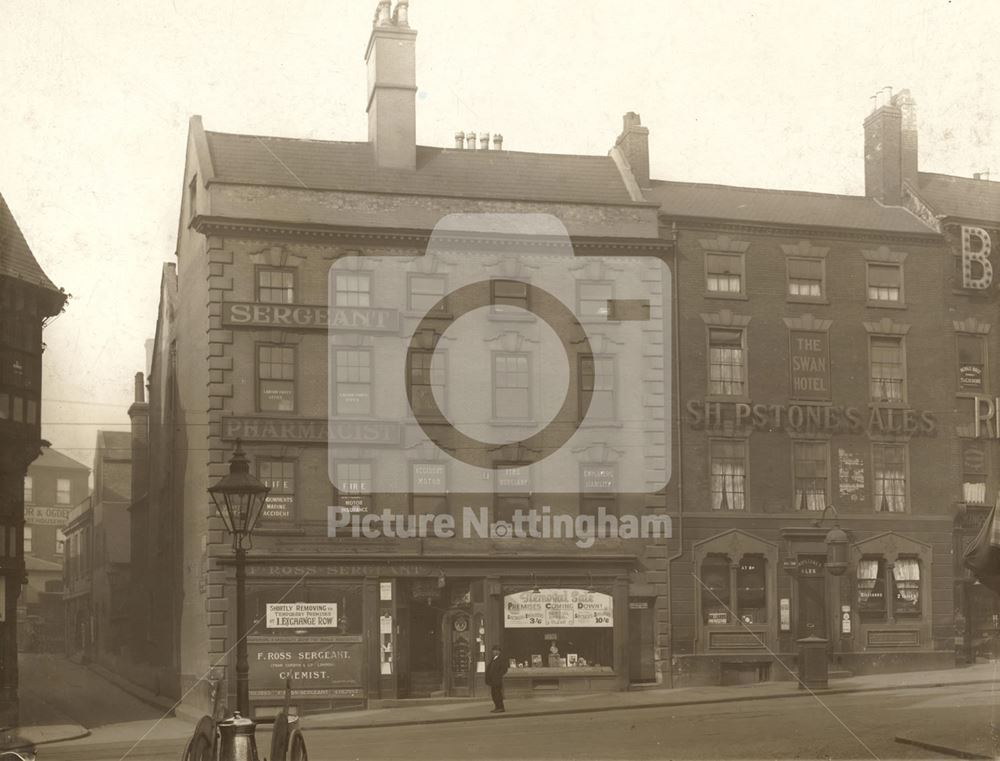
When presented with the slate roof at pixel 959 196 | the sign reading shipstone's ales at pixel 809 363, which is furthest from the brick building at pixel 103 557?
the slate roof at pixel 959 196

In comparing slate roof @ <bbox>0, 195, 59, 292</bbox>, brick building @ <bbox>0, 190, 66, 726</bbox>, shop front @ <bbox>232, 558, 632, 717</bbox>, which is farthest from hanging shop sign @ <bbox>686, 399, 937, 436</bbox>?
slate roof @ <bbox>0, 195, 59, 292</bbox>

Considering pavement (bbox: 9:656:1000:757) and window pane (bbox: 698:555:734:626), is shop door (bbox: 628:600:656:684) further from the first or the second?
window pane (bbox: 698:555:734:626)

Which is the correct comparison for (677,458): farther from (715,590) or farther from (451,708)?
(451,708)

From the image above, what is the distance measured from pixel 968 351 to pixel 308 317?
17353 mm

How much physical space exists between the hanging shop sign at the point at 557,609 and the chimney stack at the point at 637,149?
1121 centimetres

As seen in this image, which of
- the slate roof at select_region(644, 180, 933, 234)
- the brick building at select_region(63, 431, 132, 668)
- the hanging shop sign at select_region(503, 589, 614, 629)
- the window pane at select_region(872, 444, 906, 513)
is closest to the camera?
the hanging shop sign at select_region(503, 589, 614, 629)

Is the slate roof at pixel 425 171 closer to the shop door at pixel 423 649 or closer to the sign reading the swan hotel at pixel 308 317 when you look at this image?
the sign reading the swan hotel at pixel 308 317

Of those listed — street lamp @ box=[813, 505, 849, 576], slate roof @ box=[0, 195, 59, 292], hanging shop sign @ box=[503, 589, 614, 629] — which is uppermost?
slate roof @ box=[0, 195, 59, 292]

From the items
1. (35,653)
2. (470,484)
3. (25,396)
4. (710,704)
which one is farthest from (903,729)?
(35,653)

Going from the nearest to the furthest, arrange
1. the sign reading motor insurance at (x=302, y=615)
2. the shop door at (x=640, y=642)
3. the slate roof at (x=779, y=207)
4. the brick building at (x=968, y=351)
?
the sign reading motor insurance at (x=302, y=615)
the shop door at (x=640, y=642)
the brick building at (x=968, y=351)
the slate roof at (x=779, y=207)

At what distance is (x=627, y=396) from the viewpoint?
3278 cm

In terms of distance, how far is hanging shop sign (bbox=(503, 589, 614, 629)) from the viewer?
31906 mm

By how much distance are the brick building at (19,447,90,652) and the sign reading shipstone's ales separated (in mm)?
31799

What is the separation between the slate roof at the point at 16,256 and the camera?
2694 cm
